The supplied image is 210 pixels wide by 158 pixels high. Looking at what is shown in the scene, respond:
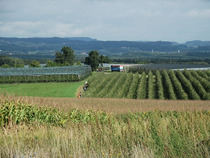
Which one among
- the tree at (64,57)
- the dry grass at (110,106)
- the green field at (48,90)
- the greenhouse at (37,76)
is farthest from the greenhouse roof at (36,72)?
the tree at (64,57)

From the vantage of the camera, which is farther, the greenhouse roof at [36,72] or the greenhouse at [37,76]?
the greenhouse roof at [36,72]

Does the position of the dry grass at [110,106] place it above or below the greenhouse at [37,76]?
above

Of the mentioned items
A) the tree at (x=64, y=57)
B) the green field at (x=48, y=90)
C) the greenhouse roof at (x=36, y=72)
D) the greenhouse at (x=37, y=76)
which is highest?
the tree at (x=64, y=57)

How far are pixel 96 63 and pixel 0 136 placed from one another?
106 m

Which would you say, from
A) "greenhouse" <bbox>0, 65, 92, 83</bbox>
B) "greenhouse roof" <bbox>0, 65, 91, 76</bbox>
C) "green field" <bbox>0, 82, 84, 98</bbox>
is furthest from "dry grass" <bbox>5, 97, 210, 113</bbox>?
"greenhouse roof" <bbox>0, 65, 91, 76</bbox>

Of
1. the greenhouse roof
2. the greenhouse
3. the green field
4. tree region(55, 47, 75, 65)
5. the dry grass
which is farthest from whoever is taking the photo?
tree region(55, 47, 75, 65)

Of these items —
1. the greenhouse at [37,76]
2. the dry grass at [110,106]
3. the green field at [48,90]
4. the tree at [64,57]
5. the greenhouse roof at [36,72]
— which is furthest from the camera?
the tree at [64,57]

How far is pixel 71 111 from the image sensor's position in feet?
42.0

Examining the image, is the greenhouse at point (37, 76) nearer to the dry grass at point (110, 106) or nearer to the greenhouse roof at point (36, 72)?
the greenhouse roof at point (36, 72)

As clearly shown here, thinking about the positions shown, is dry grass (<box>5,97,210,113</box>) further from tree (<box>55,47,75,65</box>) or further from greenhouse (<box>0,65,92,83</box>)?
tree (<box>55,47,75,65</box>)

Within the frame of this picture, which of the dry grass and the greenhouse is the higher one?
the dry grass

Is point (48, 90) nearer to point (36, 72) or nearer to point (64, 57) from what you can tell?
point (36, 72)

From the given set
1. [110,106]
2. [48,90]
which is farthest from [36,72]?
[110,106]

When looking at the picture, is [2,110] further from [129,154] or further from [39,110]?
[129,154]
